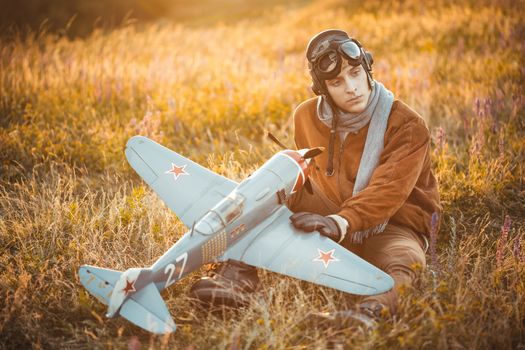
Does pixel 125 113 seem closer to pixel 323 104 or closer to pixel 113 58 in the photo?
pixel 113 58

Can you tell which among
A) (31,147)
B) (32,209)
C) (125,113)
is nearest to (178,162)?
(32,209)

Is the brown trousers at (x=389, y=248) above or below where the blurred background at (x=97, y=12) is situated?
below

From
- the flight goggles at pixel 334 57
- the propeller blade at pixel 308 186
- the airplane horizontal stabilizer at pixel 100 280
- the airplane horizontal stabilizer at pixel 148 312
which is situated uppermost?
the flight goggles at pixel 334 57

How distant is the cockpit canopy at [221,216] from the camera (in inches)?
114

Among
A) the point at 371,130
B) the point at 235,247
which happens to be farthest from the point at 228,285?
the point at 371,130

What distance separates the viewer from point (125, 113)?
6414mm

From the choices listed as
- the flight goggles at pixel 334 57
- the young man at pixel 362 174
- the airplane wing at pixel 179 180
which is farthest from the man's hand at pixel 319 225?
the flight goggles at pixel 334 57

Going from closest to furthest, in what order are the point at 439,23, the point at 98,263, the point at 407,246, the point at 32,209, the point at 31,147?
1. the point at 407,246
2. the point at 98,263
3. the point at 32,209
4. the point at 31,147
5. the point at 439,23

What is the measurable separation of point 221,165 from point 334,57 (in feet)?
5.92

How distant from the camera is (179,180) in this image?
3.57 metres

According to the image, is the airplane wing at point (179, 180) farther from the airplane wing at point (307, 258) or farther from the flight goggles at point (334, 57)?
the flight goggles at point (334, 57)

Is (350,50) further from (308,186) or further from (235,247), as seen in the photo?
(235,247)

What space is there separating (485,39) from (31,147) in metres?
7.61

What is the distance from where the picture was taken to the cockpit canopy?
9.50ft
